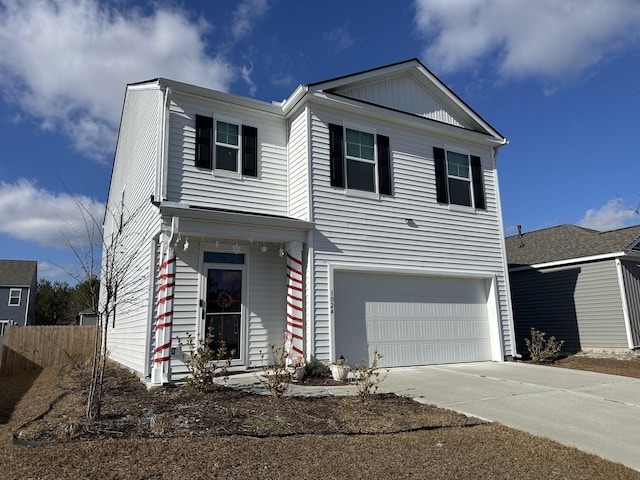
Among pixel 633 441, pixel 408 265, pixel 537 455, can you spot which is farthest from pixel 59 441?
pixel 408 265

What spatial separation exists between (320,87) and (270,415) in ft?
22.9

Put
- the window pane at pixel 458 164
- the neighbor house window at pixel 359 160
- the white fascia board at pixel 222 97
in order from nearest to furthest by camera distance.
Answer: the white fascia board at pixel 222 97 → the neighbor house window at pixel 359 160 → the window pane at pixel 458 164

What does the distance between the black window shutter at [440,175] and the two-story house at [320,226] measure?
0.11ft

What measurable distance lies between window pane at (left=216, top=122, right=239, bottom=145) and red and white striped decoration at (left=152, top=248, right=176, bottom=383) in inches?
121

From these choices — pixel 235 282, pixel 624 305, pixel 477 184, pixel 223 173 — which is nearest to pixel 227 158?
pixel 223 173

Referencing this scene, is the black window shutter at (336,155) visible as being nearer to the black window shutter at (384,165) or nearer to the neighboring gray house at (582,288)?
the black window shutter at (384,165)

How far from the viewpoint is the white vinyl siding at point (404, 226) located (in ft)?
30.7

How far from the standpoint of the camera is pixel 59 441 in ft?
14.2

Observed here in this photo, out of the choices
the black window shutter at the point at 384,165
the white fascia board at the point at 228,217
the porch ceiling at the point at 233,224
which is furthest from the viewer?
the black window shutter at the point at 384,165

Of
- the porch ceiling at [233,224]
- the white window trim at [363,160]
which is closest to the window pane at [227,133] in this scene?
the porch ceiling at [233,224]

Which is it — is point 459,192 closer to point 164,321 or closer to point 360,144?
point 360,144

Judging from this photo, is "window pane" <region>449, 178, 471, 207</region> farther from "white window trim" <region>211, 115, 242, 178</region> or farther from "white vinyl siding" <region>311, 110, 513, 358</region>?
"white window trim" <region>211, 115, 242, 178</region>

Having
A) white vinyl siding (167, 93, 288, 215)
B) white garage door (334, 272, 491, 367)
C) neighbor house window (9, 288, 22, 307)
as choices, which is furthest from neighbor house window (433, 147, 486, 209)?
neighbor house window (9, 288, 22, 307)

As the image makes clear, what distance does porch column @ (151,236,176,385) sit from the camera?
7422 mm
